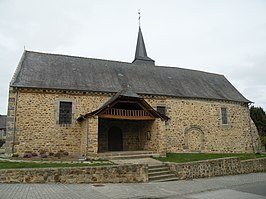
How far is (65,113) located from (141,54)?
12.9 m

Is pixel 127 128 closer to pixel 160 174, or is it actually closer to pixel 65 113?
pixel 65 113

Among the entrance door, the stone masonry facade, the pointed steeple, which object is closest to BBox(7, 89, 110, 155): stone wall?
the stone masonry facade

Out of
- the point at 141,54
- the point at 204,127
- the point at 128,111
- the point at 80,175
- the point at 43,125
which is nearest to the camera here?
the point at 80,175

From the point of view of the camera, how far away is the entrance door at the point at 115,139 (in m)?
15.4

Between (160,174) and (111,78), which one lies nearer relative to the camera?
(160,174)

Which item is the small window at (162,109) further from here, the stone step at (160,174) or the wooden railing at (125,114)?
the stone step at (160,174)

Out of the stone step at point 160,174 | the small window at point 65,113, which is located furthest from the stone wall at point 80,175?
the small window at point 65,113

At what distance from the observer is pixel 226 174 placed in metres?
11.2

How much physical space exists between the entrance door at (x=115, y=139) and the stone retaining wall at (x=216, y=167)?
5553 mm

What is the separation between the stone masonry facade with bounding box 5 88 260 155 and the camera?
43.2 ft

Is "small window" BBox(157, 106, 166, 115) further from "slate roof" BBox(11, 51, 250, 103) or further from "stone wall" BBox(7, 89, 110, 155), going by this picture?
"stone wall" BBox(7, 89, 110, 155)

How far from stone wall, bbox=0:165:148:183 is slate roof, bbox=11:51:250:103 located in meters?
6.95

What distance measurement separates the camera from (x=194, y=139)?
57.9 feet

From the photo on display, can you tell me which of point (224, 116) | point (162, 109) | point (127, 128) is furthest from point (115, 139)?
point (224, 116)
